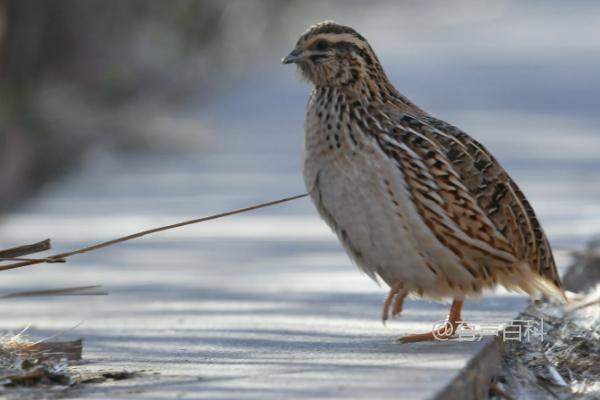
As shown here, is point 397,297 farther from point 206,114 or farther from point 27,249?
point 206,114

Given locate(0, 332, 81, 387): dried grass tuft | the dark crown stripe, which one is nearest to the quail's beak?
the dark crown stripe

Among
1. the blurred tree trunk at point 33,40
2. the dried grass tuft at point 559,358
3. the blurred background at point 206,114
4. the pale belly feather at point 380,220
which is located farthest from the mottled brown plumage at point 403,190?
the blurred tree trunk at point 33,40

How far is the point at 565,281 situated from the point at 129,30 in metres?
11.8

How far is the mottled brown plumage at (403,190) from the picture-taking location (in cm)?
606

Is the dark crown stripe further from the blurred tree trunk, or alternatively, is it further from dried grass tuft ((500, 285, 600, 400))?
→ the blurred tree trunk

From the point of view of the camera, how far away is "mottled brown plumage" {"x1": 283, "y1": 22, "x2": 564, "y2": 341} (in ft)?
19.9

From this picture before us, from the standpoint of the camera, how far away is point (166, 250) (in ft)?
33.5

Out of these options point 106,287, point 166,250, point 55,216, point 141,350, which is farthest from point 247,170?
point 141,350

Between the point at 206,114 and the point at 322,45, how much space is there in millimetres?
11567

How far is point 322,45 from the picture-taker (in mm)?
6438

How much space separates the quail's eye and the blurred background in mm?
3080

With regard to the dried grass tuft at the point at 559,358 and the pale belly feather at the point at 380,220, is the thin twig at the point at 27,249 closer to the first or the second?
the pale belly feather at the point at 380,220

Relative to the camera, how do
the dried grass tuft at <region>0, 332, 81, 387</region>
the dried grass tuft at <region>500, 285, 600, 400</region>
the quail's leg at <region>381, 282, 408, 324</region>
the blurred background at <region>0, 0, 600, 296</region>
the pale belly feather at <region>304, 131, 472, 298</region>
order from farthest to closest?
the blurred background at <region>0, 0, 600, 296</region>, the quail's leg at <region>381, 282, 408, 324</region>, the dried grass tuft at <region>500, 285, 600, 400</region>, the pale belly feather at <region>304, 131, 472, 298</region>, the dried grass tuft at <region>0, 332, 81, 387</region>

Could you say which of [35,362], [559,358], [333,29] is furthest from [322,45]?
[35,362]
